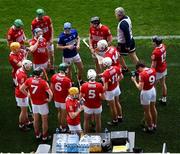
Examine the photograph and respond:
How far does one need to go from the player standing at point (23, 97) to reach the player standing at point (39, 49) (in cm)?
143

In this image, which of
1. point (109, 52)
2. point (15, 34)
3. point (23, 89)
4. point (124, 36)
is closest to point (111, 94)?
point (109, 52)

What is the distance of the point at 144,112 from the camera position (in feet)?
42.7

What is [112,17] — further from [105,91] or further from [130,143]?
[130,143]

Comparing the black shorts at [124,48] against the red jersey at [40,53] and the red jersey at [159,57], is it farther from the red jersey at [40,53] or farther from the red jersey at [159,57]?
the red jersey at [40,53]

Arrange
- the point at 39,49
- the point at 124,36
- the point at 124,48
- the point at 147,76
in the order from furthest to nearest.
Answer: the point at 124,48, the point at 124,36, the point at 39,49, the point at 147,76

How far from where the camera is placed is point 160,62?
43.4ft

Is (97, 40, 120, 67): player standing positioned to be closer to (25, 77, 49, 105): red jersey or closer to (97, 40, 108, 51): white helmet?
(97, 40, 108, 51): white helmet

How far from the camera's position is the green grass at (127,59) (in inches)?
501

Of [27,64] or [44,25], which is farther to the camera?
[44,25]

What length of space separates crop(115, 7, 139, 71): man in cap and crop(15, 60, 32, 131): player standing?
3.14 metres

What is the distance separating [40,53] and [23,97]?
191 centimetres

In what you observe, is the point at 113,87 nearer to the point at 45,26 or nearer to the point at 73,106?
the point at 73,106

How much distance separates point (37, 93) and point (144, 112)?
2560 mm

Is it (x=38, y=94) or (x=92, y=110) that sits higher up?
(x=38, y=94)
